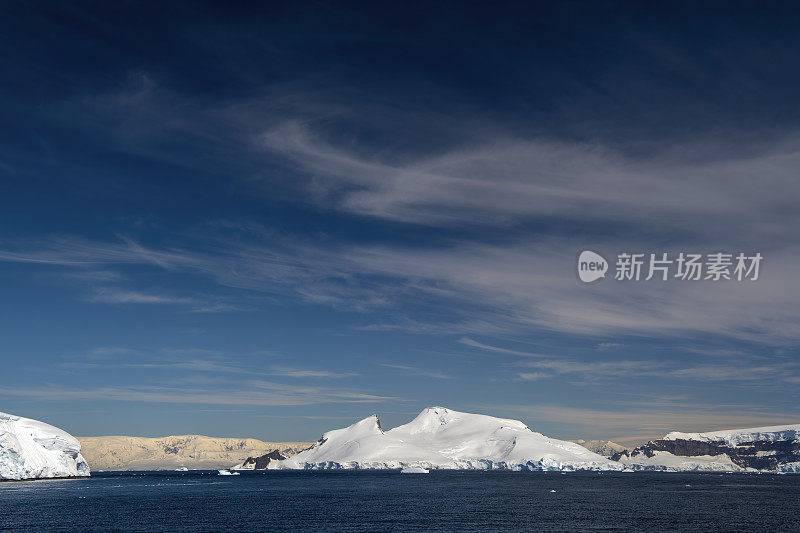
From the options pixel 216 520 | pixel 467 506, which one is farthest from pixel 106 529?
pixel 467 506

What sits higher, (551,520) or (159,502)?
(551,520)

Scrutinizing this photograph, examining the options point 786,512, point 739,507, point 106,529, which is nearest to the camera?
point 106,529

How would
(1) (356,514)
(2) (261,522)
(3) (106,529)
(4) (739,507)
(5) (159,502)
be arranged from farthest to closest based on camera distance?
(5) (159,502)
(4) (739,507)
(1) (356,514)
(2) (261,522)
(3) (106,529)

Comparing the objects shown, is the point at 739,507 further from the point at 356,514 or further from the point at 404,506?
the point at 356,514

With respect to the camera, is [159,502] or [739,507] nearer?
[739,507]

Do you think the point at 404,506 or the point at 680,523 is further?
the point at 404,506

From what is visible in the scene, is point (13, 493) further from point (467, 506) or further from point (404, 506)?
point (467, 506)

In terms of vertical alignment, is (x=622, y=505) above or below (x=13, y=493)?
above

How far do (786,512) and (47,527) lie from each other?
143468 millimetres

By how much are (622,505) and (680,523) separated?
1559 inches

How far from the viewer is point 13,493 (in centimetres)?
16862

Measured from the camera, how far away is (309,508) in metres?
140

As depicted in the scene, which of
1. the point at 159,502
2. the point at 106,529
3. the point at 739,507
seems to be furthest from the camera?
the point at 159,502

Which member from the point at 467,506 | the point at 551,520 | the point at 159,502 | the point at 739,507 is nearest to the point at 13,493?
the point at 159,502
